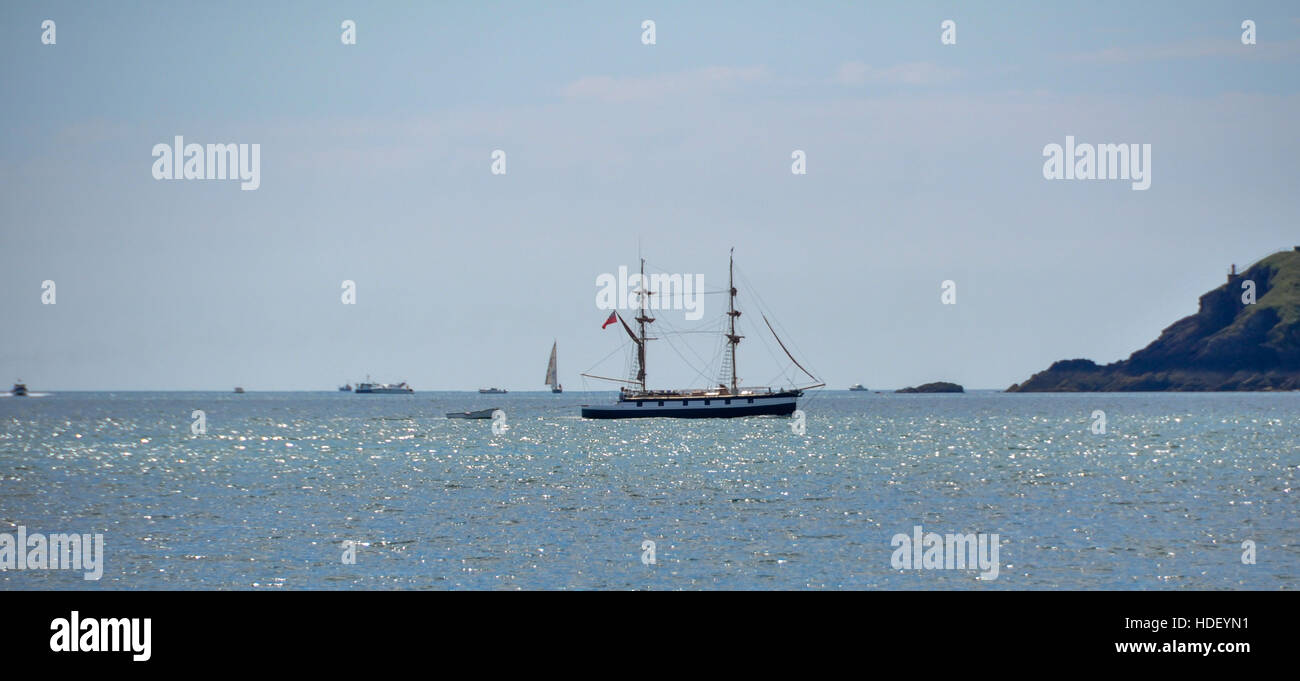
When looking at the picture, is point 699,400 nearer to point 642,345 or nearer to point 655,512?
point 642,345

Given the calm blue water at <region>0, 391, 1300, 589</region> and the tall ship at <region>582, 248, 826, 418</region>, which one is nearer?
the calm blue water at <region>0, 391, 1300, 589</region>

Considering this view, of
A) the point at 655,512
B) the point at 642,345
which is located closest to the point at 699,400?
the point at 642,345

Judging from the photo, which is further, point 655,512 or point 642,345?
point 642,345

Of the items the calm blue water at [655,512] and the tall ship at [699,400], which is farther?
the tall ship at [699,400]

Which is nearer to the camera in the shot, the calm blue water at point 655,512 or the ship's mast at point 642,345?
the calm blue water at point 655,512

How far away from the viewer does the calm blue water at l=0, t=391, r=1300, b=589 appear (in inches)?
1367

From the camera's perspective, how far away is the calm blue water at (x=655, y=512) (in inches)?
1367

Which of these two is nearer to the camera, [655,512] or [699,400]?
[655,512]

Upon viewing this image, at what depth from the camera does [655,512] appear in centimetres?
5044
